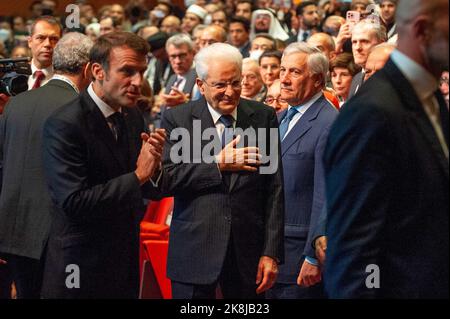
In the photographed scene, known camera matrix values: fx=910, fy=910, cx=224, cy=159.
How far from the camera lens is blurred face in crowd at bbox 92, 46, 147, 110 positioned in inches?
130

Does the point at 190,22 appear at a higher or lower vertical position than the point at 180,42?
higher

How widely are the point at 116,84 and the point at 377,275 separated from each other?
1354 millimetres

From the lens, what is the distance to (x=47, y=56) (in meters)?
5.18

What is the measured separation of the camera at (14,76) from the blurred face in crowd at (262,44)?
3.22 meters

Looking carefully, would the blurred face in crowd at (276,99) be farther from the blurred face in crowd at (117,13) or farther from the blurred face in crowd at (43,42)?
the blurred face in crowd at (117,13)

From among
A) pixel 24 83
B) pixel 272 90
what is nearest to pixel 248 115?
pixel 24 83

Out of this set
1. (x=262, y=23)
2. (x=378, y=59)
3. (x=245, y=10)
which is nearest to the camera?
(x=378, y=59)

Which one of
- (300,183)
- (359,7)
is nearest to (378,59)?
(300,183)

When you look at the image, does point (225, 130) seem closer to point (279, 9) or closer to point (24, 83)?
point (24, 83)

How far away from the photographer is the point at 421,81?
94.3 inches

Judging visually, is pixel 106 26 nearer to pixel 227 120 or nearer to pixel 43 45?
pixel 43 45

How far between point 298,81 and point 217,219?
0.91 metres

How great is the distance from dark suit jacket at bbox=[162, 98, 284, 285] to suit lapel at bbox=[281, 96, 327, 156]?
1.12 feet

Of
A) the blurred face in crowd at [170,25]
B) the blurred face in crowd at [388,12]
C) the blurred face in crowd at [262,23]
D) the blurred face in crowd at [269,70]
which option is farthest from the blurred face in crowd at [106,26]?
the blurred face in crowd at [388,12]
